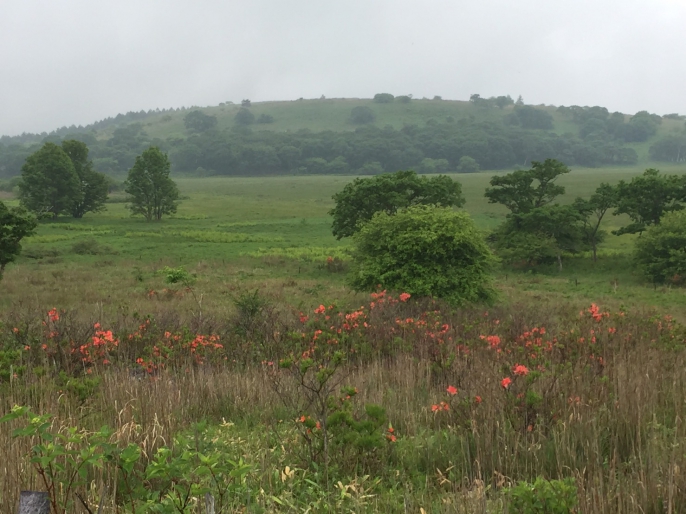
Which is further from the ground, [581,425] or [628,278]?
[581,425]

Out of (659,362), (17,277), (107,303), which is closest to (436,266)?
(107,303)

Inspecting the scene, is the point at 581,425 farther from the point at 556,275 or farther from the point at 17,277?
the point at 556,275

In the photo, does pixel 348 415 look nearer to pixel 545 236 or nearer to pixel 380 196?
pixel 380 196

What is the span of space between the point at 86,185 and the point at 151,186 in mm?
6260

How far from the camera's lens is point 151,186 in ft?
185

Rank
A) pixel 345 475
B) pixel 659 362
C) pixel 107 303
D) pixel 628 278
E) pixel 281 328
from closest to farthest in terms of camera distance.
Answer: pixel 345 475 < pixel 659 362 < pixel 281 328 < pixel 107 303 < pixel 628 278

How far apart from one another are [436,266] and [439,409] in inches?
625

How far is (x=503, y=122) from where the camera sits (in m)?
199

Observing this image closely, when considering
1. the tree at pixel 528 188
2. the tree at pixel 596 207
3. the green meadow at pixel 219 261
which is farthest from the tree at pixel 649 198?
the tree at pixel 528 188

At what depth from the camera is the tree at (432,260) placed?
785 inches

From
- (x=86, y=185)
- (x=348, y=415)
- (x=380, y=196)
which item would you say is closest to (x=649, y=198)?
(x=380, y=196)

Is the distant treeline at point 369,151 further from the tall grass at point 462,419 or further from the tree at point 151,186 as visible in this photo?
the tall grass at point 462,419

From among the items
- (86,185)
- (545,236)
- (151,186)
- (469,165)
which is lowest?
(545,236)

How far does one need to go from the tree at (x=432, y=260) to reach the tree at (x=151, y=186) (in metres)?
40.1
